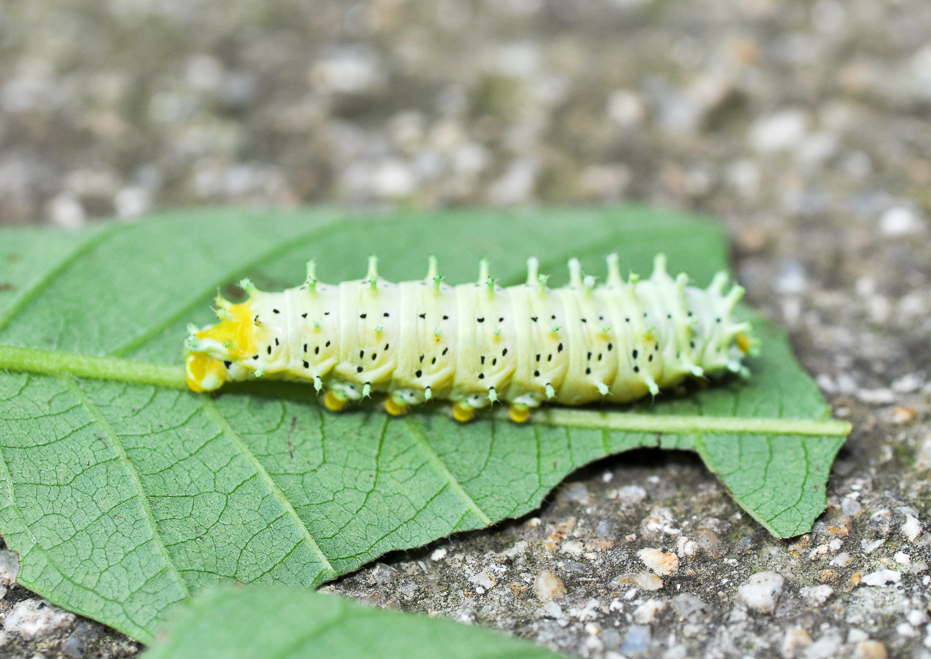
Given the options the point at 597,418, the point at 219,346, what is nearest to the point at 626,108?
the point at 597,418

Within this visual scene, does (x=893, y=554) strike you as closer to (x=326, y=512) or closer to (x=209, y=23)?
(x=326, y=512)

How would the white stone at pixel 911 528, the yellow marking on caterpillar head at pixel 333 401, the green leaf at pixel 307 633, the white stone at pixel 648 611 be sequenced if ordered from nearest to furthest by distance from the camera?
the green leaf at pixel 307 633 < the white stone at pixel 648 611 < the white stone at pixel 911 528 < the yellow marking on caterpillar head at pixel 333 401

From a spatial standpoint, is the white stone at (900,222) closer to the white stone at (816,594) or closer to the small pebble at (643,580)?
the white stone at (816,594)

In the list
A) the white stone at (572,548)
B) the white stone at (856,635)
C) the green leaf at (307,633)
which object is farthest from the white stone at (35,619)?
the white stone at (856,635)

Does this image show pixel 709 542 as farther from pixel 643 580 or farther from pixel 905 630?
pixel 905 630

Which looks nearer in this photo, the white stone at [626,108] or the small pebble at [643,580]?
the small pebble at [643,580]

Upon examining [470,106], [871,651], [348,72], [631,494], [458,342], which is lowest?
[871,651]

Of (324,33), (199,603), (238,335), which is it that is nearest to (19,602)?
(199,603)
